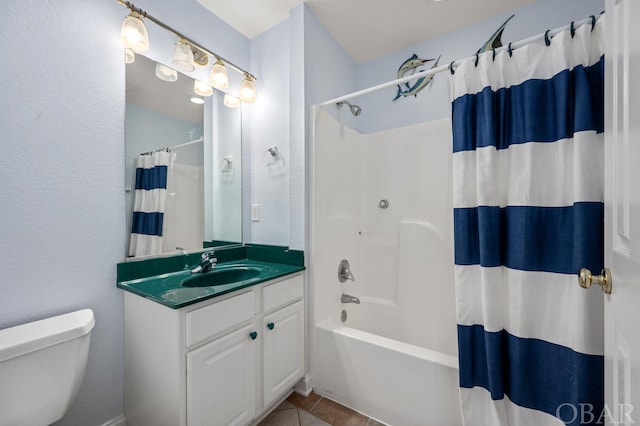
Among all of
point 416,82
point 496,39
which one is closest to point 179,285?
point 416,82

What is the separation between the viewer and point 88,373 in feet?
3.92

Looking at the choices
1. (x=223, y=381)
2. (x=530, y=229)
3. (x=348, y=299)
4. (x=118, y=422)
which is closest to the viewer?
(x=530, y=229)

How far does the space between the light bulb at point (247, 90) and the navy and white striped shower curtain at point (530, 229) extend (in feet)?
4.47

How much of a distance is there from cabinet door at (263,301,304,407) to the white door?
131cm

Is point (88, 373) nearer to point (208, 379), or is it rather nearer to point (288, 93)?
point (208, 379)

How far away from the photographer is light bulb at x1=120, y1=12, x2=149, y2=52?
1241mm

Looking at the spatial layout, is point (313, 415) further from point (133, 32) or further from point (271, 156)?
point (133, 32)

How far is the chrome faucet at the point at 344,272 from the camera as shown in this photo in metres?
1.97

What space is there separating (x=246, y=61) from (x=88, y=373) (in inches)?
87.4

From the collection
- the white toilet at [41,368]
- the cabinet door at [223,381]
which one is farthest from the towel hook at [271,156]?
the white toilet at [41,368]

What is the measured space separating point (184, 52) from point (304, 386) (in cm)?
222

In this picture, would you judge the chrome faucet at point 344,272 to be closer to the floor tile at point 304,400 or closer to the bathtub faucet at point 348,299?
the bathtub faucet at point 348,299

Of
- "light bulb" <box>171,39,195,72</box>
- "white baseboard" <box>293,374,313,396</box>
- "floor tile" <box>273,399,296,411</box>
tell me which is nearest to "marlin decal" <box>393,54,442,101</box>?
"light bulb" <box>171,39,195,72</box>

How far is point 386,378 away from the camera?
138 centimetres
